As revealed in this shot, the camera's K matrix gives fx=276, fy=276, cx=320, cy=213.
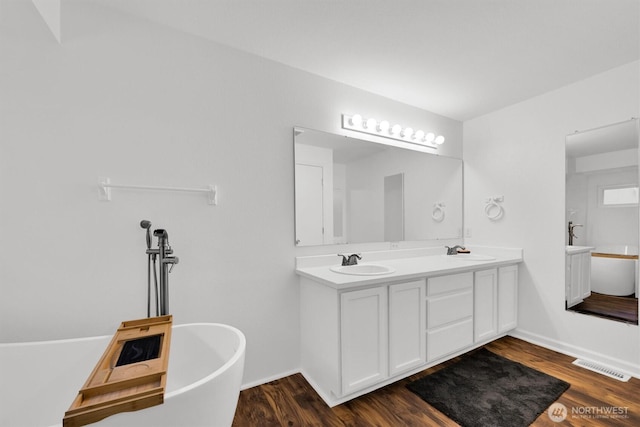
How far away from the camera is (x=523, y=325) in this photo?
9.06 feet

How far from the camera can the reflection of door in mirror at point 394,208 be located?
2656 mm

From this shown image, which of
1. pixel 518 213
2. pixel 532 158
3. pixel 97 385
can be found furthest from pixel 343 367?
pixel 532 158

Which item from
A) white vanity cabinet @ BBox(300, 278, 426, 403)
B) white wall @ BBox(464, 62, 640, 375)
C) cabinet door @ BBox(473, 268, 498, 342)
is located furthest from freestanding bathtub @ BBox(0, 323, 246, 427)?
white wall @ BBox(464, 62, 640, 375)

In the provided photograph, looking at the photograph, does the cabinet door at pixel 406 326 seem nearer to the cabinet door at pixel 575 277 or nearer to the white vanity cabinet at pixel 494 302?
the white vanity cabinet at pixel 494 302

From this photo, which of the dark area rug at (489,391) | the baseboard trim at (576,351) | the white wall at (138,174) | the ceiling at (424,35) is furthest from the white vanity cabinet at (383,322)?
the ceiling at (424,35)

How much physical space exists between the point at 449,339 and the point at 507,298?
3.09 feet

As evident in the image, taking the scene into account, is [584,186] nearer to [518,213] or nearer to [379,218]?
[518,213]

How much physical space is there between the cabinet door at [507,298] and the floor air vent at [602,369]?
1.72 feet

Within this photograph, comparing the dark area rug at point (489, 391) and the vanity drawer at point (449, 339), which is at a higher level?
the vanity drawer at point (449, 339)

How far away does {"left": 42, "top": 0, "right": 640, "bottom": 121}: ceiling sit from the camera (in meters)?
1.58

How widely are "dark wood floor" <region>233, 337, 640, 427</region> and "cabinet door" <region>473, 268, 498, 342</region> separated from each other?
0.46 meters

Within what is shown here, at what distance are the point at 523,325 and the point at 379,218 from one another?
1830mm

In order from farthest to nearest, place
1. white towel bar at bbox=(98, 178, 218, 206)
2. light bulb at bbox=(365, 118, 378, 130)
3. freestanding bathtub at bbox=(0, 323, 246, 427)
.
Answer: light bulb at bbox=(365, 118, 378, 130)
white towel bar at bbox=(98, 178, 218, 206)
freestanding bathtub at bbox=(0, 323, 246, 427)

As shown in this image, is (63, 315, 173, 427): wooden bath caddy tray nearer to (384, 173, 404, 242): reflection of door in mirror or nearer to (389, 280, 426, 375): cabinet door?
(389, 280, 426, 375): cabinet door
